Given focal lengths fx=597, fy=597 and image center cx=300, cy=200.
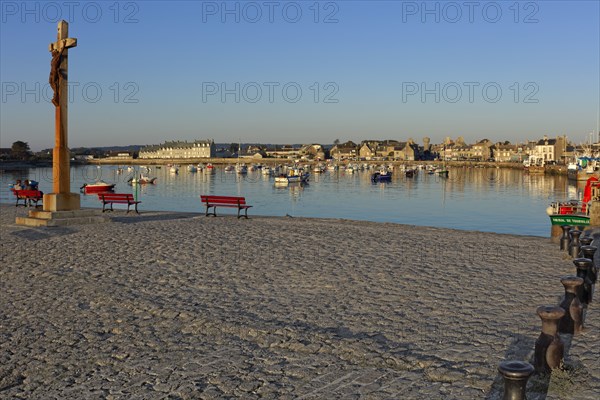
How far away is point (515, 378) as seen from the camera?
15.5 feet

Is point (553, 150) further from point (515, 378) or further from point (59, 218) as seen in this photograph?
point (515, 378)

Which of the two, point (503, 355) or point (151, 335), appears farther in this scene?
point (151, 335)

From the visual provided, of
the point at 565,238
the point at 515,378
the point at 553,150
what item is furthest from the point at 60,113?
the point at 553,150

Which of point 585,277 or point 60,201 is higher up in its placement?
point 60,201

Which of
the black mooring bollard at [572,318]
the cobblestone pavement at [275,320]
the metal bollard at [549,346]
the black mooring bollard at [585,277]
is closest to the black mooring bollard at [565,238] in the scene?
the cobblestone pavement at [275,320]

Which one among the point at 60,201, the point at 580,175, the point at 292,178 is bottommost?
the point at 60,201

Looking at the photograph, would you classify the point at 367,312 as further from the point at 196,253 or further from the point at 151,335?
the point at 196,253

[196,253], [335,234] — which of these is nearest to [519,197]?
[335,234]

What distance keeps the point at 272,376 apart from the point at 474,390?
201cm

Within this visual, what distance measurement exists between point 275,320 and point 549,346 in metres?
3.64

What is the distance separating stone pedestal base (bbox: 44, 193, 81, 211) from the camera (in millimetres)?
18734

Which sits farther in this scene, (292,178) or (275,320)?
(292,178)

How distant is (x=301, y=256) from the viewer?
523 inches

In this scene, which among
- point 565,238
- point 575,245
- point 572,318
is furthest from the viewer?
point 565,238
